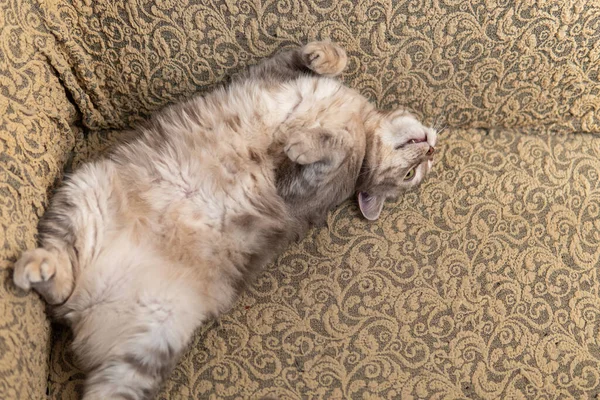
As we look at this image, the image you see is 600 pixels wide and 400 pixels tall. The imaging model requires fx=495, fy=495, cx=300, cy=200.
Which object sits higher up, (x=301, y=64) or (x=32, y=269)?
(x=301, y=64)

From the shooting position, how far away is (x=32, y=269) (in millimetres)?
1400

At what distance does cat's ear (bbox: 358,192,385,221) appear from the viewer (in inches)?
76.9

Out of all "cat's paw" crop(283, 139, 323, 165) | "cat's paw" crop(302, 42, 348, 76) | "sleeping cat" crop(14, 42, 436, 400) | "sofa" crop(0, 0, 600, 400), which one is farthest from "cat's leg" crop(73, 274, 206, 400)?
"cat's paw" crop(302, 42, 348, 76)

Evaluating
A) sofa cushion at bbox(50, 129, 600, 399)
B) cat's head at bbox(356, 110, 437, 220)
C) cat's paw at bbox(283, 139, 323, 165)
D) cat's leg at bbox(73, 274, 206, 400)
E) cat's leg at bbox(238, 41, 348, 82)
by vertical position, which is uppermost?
cat's leg at bbox(238, 41, 348, 82)

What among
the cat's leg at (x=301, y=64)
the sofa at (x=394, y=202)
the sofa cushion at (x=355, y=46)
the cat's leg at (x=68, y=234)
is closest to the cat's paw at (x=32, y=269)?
the cat's leg at (x=68, y=234)

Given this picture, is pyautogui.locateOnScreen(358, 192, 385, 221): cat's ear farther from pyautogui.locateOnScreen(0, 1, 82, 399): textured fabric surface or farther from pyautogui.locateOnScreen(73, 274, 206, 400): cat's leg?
pyautogui.locateOnScreen(0, 1, 82, 399): textured fabric surface

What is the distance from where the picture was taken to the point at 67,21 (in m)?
1.74

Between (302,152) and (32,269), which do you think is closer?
(32,269)

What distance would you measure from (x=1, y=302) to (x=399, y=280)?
1.31m

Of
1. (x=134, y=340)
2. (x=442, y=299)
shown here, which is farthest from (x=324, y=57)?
(x=134, y=340)

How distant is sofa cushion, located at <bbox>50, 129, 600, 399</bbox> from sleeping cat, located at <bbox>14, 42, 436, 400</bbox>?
12 cm

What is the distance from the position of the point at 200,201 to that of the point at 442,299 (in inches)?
37.9

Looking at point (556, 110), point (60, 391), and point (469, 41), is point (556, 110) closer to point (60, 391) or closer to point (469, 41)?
point (469, 41)

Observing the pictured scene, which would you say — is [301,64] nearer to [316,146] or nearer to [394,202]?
[316,146]
